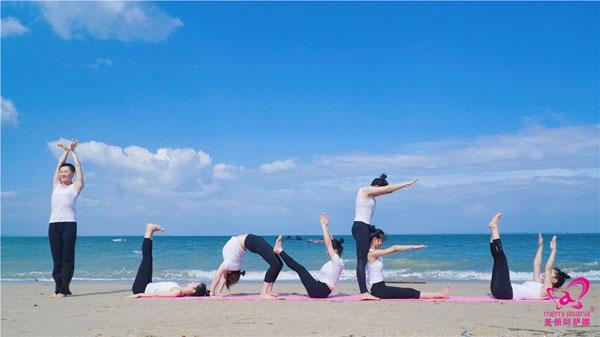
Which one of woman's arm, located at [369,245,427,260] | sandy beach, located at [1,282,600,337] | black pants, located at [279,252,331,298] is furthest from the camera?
black pants, located at [279,252,331,298]

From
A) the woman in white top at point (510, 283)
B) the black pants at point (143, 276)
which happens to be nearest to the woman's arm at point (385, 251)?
the woman in white top at point (510, 283)

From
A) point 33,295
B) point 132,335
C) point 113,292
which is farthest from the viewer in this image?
point 113,292

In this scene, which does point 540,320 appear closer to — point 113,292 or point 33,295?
point 113,292

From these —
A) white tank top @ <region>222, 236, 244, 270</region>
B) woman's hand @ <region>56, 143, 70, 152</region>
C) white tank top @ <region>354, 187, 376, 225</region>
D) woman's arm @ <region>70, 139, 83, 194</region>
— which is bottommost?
white tank top @ <region>222, 236, 244, 270</region>

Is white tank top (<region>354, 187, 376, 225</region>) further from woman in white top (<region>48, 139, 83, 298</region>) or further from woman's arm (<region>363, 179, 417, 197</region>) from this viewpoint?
woman in white top (<region>48, 139, 83, 298</region>)

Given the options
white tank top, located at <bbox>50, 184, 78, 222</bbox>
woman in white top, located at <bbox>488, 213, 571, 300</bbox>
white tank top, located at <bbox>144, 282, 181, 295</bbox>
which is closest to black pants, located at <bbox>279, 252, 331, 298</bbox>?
white tank top, located at <bbox>144, 282, 181, 295</bbox>

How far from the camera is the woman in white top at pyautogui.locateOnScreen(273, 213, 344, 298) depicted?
778cm

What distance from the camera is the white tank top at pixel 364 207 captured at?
25.7ft

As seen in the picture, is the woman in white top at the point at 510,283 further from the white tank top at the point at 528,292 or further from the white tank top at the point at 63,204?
the white tank top at the point at 63,204

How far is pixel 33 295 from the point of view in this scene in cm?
877

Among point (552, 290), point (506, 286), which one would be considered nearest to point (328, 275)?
point (506, 286)

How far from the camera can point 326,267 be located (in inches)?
320

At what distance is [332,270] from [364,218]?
0.94m

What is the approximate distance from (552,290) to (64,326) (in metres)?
6.91
